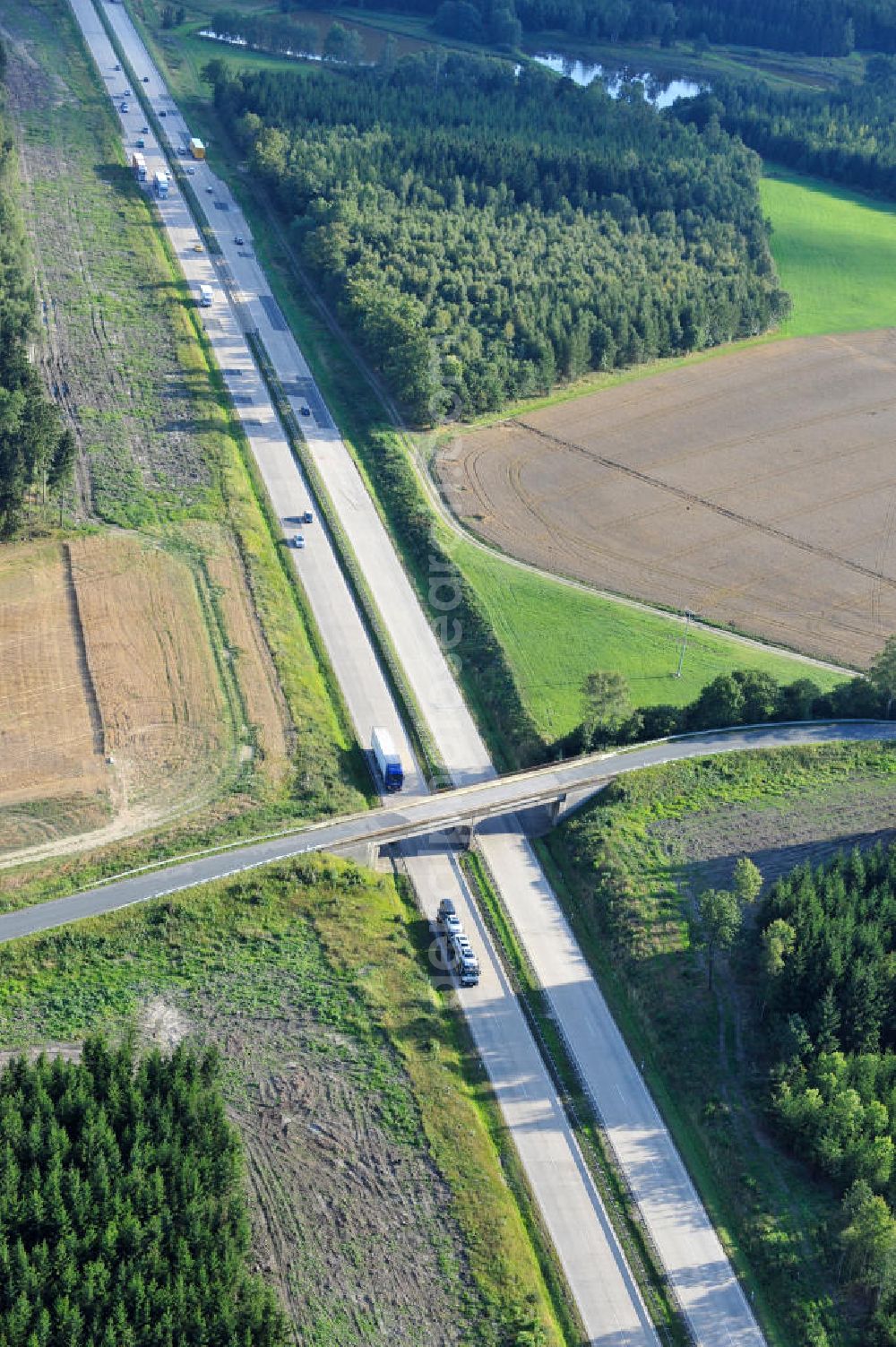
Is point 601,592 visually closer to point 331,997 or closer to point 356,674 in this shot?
point 356,674

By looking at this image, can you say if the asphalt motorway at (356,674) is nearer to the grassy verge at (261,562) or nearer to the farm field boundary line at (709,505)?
the grassy verge at (261,562)

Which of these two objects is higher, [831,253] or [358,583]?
[831,253]

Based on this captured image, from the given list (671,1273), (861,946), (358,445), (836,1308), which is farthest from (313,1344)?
(358,445)

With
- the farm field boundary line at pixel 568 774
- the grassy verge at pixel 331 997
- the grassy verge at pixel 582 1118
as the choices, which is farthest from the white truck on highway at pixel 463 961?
the farm field boundary line at pixel 568 774

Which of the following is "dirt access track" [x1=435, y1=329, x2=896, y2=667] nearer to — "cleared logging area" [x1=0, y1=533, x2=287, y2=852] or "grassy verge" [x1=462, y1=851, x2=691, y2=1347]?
"cleared logging area" [x1=0, y1=533, x2=287, y2=852]

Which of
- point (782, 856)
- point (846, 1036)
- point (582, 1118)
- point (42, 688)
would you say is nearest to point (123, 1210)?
point (582, 1118)

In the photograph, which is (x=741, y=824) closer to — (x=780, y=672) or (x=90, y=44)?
(x=780, y=672)

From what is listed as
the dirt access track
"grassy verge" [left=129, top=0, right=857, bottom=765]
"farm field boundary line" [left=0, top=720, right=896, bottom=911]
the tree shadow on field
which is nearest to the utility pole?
"grassy verge" [left=129, top=0, right=857, bottom=765]
